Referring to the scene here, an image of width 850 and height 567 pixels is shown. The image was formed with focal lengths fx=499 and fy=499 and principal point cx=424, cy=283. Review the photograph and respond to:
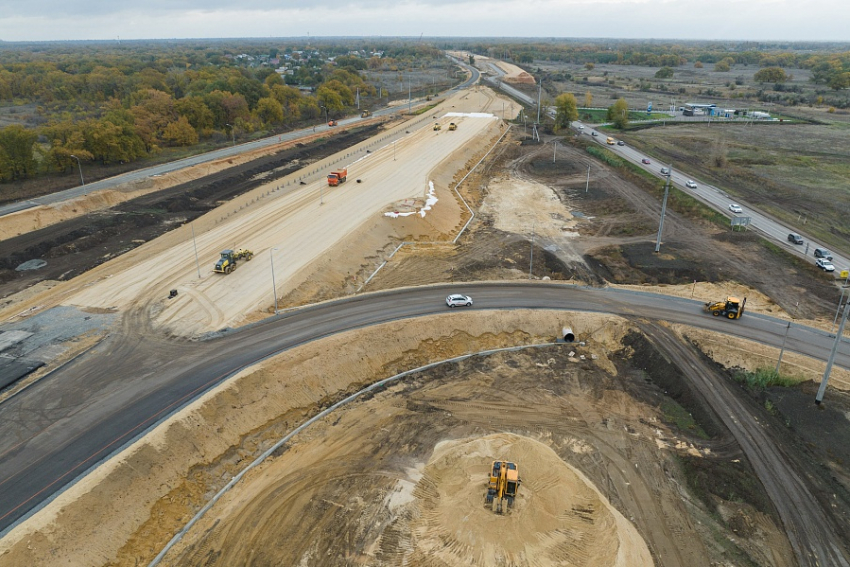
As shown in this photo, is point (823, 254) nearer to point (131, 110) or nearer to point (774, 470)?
point (774, 470)

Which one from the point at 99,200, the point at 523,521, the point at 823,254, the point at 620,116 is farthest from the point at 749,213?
the point at 99,200

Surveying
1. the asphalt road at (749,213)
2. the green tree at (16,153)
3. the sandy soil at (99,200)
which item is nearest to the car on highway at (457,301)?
the asphalt road at (749,213)

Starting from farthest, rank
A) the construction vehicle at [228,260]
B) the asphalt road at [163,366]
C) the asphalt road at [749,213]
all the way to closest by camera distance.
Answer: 1. the asphalt road at [749,213]
2. the construction vehicle at [228,260]
3. the asphalt road at [163,366]

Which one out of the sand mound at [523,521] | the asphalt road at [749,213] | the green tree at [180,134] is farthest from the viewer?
the green tree at [180,134]

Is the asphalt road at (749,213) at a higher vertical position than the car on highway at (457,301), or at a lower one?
higher

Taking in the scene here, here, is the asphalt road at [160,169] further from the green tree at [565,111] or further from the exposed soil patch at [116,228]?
the green tree at [565,111]

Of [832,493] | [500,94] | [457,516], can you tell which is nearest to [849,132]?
[500,94]
